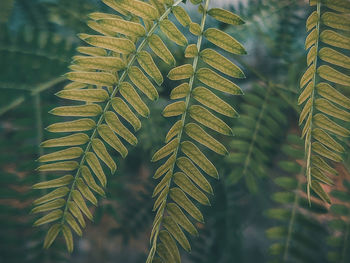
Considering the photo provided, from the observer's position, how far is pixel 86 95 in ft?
1.86

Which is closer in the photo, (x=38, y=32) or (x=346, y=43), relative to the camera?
(x=346, y=43)

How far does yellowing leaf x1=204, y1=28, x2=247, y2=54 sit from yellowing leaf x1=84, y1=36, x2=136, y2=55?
170mm

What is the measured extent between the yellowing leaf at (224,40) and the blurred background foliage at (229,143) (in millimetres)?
533

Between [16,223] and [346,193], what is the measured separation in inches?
46.2

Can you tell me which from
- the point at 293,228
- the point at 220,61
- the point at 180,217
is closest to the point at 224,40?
the point at 220,61

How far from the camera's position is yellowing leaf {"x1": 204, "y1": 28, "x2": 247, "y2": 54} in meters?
0.55

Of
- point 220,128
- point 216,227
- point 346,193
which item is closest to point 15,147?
point 220,128

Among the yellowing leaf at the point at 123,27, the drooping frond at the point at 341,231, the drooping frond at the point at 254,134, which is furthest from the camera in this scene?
the drooping frond at the point at 254,134

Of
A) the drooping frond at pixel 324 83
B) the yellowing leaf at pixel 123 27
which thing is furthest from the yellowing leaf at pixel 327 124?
the yellowing leaf at pixel 123 27

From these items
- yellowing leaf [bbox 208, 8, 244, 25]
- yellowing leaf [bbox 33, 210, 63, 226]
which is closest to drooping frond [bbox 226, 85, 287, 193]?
yellowing leaf [bbox 208, 8, 244, 25]

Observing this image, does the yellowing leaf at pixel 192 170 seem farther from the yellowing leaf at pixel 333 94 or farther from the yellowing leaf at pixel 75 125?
the yellowing leaf at pixel 333 94

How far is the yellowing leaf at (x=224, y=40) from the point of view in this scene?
1.80ft

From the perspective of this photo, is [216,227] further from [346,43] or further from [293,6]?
[293,6]

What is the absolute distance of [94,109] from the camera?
58cm
